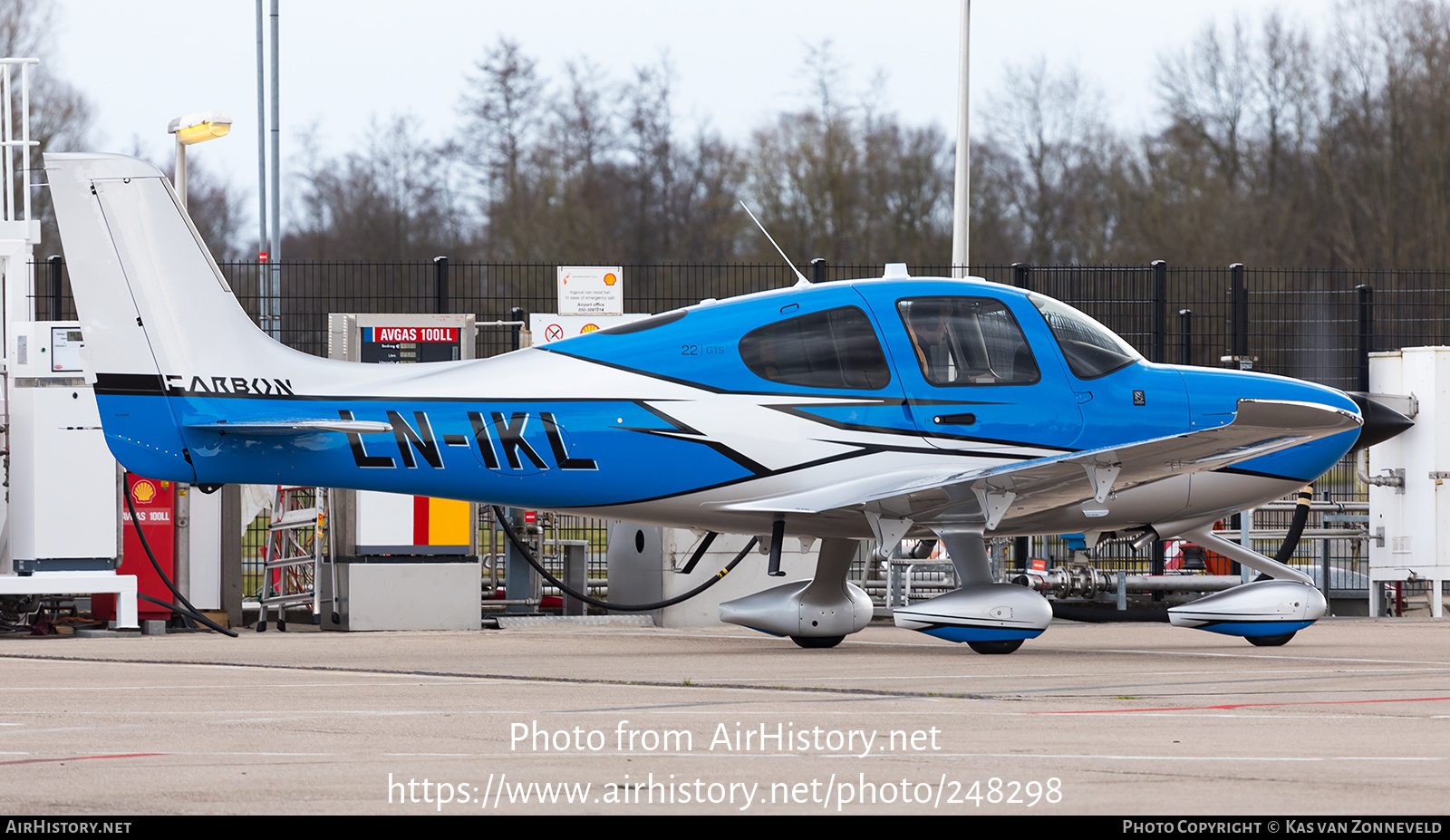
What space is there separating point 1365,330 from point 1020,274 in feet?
13.0

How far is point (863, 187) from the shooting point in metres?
45.9

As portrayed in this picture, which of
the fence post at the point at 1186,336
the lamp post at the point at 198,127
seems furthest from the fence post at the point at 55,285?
the fence post at the point at 1186,336

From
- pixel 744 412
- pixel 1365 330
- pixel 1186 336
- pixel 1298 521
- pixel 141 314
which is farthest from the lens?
pixel 1365 330

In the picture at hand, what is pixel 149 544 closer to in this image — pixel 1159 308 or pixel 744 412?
pixel 744 412

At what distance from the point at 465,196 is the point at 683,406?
39.7 meters

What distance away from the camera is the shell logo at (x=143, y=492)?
15.0m

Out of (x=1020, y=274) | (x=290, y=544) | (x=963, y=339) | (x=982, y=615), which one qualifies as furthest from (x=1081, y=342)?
(x=290, y=544)

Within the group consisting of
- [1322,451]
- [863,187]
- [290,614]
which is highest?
[863,187]

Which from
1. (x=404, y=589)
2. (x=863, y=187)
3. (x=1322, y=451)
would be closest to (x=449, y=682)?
(x=404, y=589)

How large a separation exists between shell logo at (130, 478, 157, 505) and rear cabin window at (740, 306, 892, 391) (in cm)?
629

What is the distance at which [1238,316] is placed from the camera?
56.7 feet

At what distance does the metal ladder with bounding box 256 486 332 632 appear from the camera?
15.1 meters

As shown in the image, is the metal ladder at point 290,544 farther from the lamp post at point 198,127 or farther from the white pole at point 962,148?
the white pole at point 962,148

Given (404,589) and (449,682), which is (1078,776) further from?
(404,589)
